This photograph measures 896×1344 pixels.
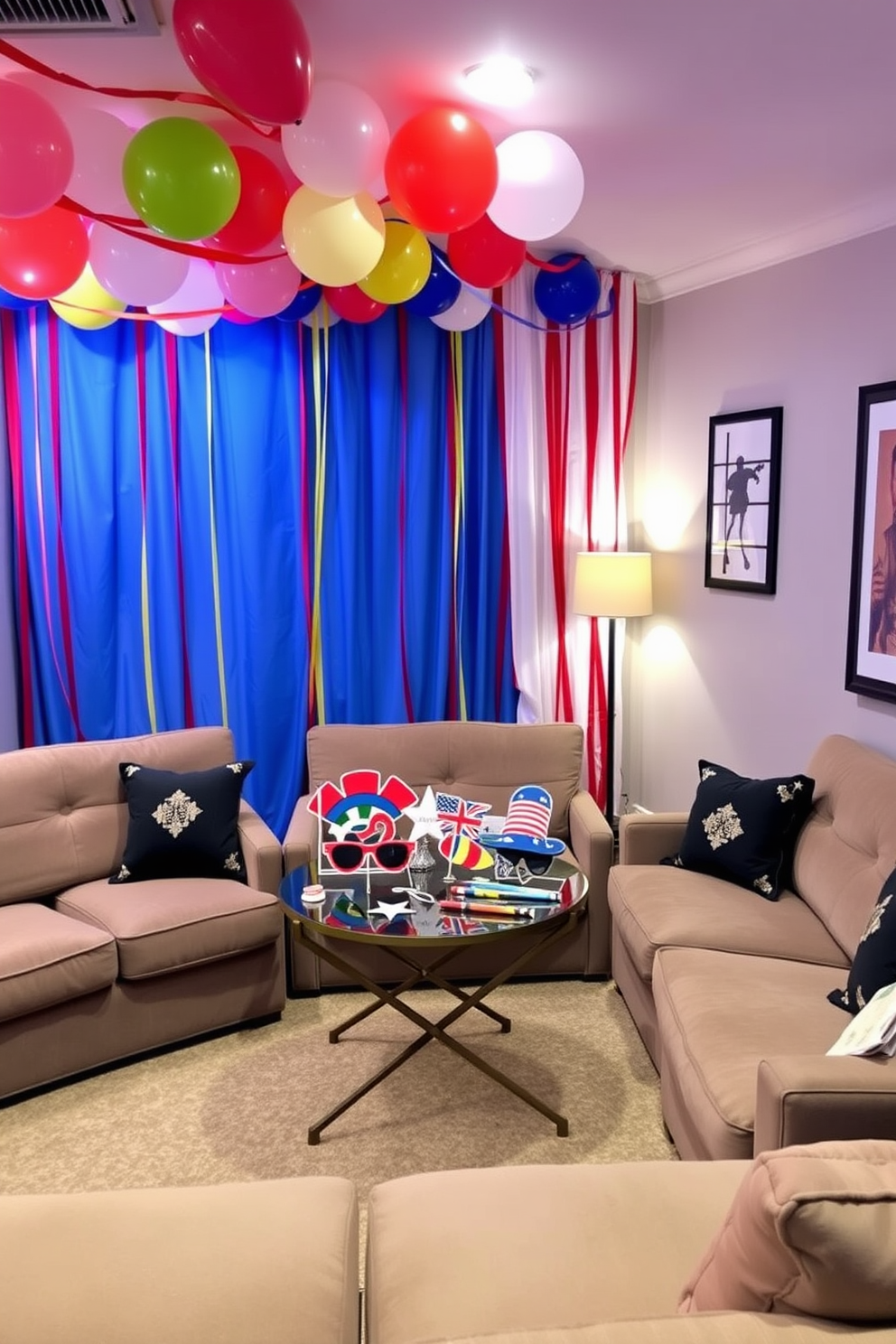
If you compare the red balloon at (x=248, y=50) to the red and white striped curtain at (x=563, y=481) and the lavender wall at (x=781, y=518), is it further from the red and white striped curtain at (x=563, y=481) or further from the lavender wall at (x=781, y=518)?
the red and white striped curtain at (x=563, y=481)

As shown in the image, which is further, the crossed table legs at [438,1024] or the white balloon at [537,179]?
the crossed table legs at [438,1024]

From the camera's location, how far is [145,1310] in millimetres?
1535

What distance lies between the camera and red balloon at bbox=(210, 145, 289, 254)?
2658mm

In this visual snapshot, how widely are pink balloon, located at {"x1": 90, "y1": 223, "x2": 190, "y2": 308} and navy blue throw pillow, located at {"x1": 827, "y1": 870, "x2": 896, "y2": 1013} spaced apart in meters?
2.49

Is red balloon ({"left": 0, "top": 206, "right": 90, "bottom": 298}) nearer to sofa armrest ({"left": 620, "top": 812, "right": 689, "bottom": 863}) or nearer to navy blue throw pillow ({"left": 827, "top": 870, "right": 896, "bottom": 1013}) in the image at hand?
sofa armrest ({"left": 620, "top": 812, "right": 689, "bottom": 863})

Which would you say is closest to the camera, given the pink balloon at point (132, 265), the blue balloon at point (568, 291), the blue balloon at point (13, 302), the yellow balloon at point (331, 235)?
the yellow balloon at point (331, 235)

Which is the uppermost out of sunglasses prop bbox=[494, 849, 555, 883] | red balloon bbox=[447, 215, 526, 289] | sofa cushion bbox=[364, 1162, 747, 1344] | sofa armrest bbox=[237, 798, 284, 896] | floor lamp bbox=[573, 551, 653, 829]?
red balloon bbox=[447, 215, 526, 289]

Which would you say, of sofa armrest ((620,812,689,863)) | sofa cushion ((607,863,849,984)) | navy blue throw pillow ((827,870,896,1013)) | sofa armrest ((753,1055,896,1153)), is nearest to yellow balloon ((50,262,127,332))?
sofa armrest ((620,812,689,863))

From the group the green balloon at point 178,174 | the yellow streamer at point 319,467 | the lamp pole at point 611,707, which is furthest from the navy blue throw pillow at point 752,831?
the green balloon at point 178,174

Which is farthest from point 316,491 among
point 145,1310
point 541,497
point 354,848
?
point 145,1310

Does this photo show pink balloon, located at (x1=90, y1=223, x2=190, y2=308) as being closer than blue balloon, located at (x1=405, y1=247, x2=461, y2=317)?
Yes

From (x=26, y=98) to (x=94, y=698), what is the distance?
2.27m

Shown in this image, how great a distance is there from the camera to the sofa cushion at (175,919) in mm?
3037

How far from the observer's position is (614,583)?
4.22 meters
